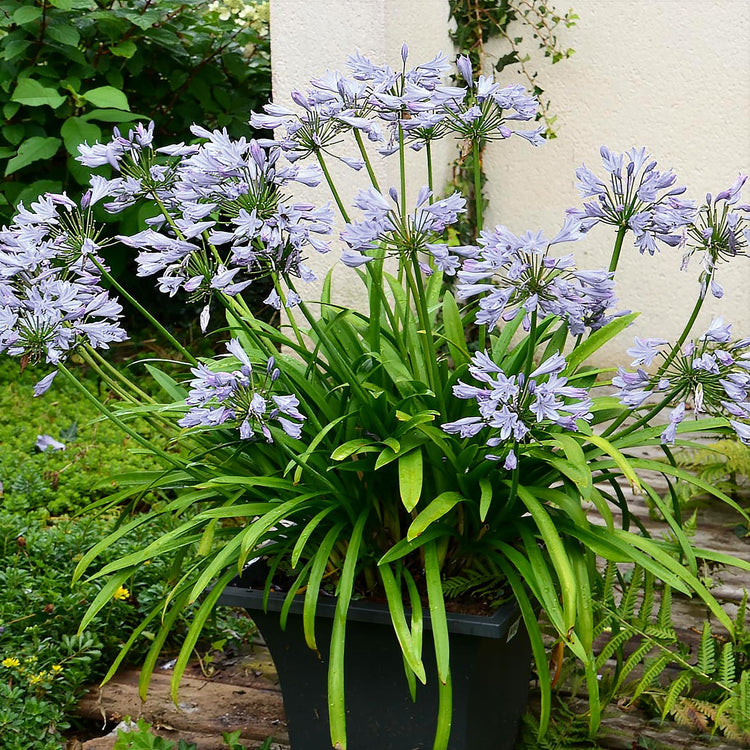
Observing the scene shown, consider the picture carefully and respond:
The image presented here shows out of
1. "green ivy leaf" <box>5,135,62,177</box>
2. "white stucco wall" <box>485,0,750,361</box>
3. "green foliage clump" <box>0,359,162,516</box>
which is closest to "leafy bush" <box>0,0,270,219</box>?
"green ivy leaf" <box>5,135,62,177</box>

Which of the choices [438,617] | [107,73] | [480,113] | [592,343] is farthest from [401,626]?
[107,73]

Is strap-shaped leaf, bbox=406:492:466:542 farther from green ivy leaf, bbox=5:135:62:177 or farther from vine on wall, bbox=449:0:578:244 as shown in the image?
green ivy leaf, bbox=5:135:62:177

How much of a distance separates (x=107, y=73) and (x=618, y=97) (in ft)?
8.45

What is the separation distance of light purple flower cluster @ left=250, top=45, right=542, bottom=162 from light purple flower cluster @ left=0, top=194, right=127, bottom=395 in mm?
448

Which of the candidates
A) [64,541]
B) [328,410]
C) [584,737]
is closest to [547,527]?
[328,410]

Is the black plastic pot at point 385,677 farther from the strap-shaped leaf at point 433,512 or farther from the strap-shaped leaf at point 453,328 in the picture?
the strap-shaped leaf at point 453,328

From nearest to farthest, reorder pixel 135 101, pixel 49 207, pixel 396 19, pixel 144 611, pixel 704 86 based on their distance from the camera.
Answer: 1. pixel 49 207
2. pixel 144 611
3. pixel 396 19
4. pixel 704 86
5. pixel 135 101

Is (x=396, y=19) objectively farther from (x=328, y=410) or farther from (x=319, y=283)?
(x=328, y=410)

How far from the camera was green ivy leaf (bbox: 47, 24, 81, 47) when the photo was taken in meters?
4.37

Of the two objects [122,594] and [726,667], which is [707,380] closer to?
[726,667]

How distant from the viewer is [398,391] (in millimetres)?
2018

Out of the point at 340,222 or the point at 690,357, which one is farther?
the point at 340,222

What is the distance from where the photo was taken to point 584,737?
209 centimetres

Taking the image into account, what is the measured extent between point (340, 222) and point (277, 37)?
2.72 feet
